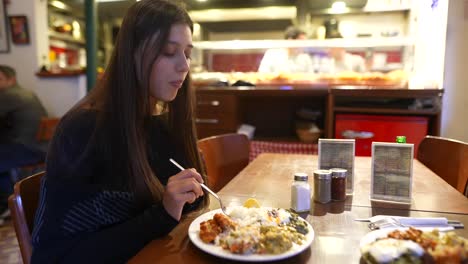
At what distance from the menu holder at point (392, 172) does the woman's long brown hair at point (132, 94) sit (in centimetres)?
65

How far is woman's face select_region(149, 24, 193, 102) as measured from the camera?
0.99m

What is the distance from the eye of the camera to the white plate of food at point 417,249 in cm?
61

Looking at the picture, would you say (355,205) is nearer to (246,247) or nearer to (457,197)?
(457,197)

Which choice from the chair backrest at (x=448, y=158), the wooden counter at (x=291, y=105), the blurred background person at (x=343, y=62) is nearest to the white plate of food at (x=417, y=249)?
the chair backrest at (x=448, y=158)

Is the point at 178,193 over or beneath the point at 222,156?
over

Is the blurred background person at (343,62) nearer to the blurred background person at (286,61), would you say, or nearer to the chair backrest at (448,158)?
the blurred background person at (286,61)

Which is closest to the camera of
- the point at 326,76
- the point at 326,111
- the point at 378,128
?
the point at 378,128

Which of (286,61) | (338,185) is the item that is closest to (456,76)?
(286,61)

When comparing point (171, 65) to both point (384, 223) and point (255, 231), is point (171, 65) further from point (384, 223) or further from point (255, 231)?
point (384, 223)

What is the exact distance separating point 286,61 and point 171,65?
8.10ft

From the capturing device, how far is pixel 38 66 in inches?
153

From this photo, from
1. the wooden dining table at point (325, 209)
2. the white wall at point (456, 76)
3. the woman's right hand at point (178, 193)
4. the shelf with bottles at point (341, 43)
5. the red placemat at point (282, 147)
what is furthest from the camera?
the shelf with bottles at point (341, 43)

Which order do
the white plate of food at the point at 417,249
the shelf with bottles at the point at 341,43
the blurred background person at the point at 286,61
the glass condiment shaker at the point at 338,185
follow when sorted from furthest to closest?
the blurred background person at the point at 286,61
the shelf with bottles at the point at 341,43
the glass condiment shaker at the point at 338,185
the white plate of food at the point at 417,249

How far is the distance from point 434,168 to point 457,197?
28.1 inches
